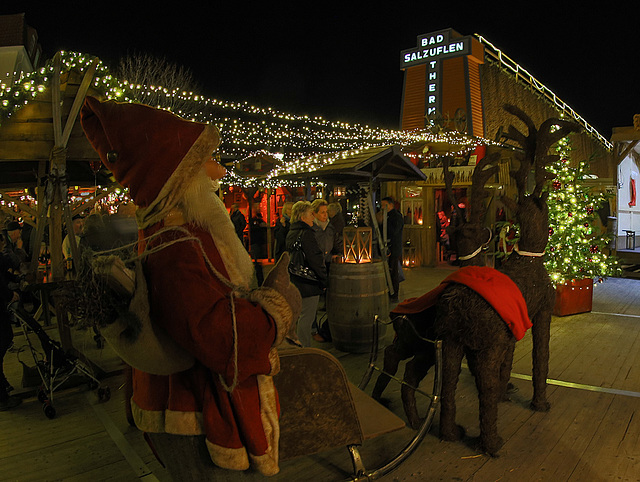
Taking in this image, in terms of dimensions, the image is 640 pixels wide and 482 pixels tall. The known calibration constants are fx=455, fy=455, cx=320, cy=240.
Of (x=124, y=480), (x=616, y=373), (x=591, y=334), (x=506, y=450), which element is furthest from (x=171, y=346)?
(x=591, y=334)

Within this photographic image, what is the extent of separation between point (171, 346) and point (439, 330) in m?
2.04

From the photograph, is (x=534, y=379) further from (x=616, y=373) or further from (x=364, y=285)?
(x=364, y=285)

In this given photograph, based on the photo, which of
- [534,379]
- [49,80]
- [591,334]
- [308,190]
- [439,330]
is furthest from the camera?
[308,190]

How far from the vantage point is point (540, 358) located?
3.63 m

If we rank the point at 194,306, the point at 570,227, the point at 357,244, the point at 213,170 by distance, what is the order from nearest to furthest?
the point at 194,306, the point at 213,170, the point at 357,244, the point at 570,227

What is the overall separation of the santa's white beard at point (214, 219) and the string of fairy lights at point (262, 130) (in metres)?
2.83

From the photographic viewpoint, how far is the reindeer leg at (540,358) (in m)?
3.62

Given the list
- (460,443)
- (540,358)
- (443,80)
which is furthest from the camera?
(443,80)

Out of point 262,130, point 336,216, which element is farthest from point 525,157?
point 262,130

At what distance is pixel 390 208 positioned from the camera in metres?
8.31

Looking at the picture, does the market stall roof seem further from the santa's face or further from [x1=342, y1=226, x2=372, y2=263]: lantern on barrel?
the santa's face

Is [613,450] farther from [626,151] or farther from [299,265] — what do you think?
[626,151]

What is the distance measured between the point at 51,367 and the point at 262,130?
1213cm

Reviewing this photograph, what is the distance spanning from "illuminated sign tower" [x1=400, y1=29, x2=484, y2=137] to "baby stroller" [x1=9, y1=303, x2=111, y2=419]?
14.4 m
